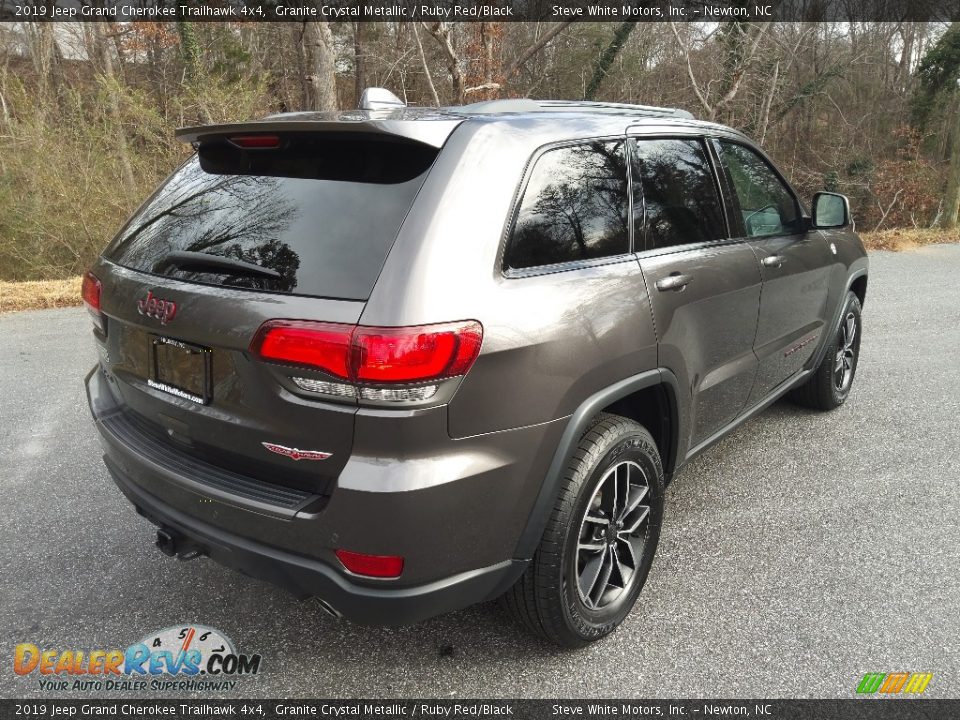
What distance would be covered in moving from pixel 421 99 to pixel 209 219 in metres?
20.5

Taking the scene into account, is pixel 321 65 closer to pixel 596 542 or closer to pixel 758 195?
pixel 758 195

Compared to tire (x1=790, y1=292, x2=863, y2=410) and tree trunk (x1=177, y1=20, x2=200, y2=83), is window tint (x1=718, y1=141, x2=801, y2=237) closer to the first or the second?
tire (x1=790, y1=292, x2=863, y2=410)

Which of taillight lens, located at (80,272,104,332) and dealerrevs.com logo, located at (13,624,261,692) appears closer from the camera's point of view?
dealerrevs.com logo, located at (13,624,261,692)

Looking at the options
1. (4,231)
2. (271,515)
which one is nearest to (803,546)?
(271,515)

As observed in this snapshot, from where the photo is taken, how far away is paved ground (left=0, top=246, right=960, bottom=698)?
7.57ft

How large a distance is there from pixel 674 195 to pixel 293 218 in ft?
5.15

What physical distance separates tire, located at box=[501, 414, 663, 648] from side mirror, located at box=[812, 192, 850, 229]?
82.3 inches

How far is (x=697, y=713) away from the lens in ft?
7.06

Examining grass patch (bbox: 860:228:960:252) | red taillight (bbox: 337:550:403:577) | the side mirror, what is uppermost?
the side mirror

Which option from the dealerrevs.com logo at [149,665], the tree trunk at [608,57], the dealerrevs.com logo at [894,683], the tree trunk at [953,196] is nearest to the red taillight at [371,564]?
the dealerrevs.com logo at [149,665]

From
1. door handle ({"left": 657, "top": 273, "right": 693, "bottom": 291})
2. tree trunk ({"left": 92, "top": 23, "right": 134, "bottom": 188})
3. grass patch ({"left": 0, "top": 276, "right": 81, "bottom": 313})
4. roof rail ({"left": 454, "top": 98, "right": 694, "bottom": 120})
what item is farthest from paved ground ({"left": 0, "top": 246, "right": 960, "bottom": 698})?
tree trunk ({"left": 92, "top": 23, "right": 134, "bottom": 188})

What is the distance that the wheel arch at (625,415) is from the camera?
2.10m

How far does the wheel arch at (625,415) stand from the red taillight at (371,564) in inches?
15.5

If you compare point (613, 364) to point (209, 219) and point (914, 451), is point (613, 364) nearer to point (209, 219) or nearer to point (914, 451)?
point (209, 219)
